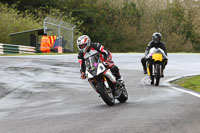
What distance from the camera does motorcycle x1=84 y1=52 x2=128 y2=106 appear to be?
845 cm

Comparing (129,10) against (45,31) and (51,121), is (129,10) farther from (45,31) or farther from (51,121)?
(51,121)

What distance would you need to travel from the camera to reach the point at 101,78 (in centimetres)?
859

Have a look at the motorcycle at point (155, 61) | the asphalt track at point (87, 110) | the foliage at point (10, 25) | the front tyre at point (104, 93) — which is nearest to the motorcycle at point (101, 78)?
the front tyre at point (104, 93)

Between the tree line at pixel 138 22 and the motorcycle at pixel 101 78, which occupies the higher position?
the tree line at pixel 138 22

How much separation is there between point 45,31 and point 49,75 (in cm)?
1706

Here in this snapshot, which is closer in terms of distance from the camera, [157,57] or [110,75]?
[110,75]

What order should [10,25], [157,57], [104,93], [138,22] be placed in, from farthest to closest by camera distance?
[138,22] < [10,25] < [157,57] < [104,93]

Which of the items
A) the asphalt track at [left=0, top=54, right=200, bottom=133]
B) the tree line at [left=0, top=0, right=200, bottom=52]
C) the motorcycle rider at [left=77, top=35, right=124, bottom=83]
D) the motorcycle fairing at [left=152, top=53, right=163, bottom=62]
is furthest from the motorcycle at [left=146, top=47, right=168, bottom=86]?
the tree line at [left=0, top=0, right=200, bottom=52]

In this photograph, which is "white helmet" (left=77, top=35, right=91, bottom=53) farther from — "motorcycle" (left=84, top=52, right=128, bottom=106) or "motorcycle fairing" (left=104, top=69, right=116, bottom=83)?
"motorcycle fairing" (left=104, top=69, right=116, bottom=83)

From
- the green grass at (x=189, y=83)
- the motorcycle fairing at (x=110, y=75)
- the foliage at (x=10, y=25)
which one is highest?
the foliage at (x=10, y=25)

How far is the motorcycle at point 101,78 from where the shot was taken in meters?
8.45

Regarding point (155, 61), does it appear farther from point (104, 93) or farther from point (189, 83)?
point (104, 93)

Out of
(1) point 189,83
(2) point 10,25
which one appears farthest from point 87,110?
(2) point 10,25

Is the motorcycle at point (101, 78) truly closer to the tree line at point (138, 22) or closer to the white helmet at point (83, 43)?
the white helmet at point (83, 43)
